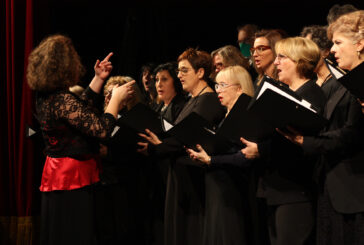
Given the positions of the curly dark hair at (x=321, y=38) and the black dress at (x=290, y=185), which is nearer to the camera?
the black dress at (x=290, y=185)

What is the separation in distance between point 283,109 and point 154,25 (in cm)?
385

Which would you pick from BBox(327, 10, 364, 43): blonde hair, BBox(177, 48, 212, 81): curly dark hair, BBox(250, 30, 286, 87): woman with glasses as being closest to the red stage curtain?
BBox(177, 48, 212, 81): curly dark hair

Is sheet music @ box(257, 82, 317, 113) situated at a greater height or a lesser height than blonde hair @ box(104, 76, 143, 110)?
greater

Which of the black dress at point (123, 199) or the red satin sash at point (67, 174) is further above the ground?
the red satin sash at point (67, 174)

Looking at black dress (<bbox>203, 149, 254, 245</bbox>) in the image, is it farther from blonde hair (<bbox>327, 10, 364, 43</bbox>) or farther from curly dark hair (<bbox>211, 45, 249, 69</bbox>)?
curly dark hair (<bbox>211, 45, 249, 69</bbox>)

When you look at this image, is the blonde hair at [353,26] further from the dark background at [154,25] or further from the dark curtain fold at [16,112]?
the dark background at [154,25]

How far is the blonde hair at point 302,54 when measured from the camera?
3076 millimetres

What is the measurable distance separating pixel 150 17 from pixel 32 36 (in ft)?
6.75

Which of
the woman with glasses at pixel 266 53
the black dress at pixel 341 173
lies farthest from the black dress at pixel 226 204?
the woman with glasses at pixel 266 53

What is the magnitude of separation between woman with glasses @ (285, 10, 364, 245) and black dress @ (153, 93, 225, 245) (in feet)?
3.88

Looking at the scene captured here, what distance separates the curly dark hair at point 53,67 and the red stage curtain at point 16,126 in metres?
1.28

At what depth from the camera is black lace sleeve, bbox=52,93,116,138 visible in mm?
2922

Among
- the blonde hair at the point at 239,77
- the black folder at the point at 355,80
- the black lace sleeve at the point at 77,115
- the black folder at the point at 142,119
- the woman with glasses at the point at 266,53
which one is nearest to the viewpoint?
the black folder at the point at 355,80

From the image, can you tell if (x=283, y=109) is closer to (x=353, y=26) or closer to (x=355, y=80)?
(x=355, y=80)
